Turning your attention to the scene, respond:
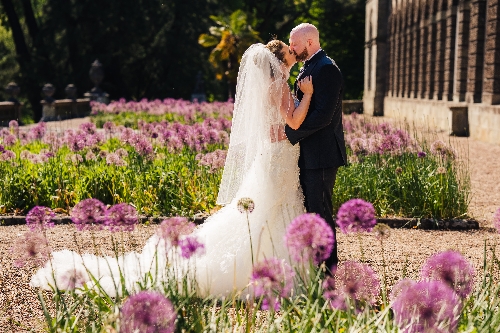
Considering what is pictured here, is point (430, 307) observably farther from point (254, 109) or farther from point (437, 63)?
point (437, 63)

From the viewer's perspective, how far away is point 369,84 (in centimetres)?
4716

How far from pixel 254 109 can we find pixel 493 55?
1836 cm

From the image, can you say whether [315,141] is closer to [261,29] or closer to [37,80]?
[37,80]

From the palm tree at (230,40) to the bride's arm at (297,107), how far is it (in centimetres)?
4132

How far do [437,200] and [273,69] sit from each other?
14.4 ft

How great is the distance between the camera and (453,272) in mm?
3592

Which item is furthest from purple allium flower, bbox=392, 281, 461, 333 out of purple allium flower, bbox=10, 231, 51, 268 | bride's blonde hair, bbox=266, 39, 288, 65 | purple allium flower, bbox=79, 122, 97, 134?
purple allium flower, bbox=79, 122, 97, 134

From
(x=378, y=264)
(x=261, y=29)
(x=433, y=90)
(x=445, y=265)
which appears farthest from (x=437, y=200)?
(x=261, y=29)

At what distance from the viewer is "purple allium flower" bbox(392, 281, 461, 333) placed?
3.05 meters

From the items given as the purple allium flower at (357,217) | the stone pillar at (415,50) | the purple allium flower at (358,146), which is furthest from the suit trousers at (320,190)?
the stone pillar at (415,50)

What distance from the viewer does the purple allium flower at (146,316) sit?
287 centimetres

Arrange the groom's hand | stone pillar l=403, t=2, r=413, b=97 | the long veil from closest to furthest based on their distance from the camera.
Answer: the long veil < the groom's hand < stone pillar l=403, t=2, r=413, b=97

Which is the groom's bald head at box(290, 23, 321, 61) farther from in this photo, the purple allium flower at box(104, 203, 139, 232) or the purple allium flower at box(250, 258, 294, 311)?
the purple allium flower at box(250, 258, 294, 311)

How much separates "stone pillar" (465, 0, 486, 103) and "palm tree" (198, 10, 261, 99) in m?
Result: 22.9
